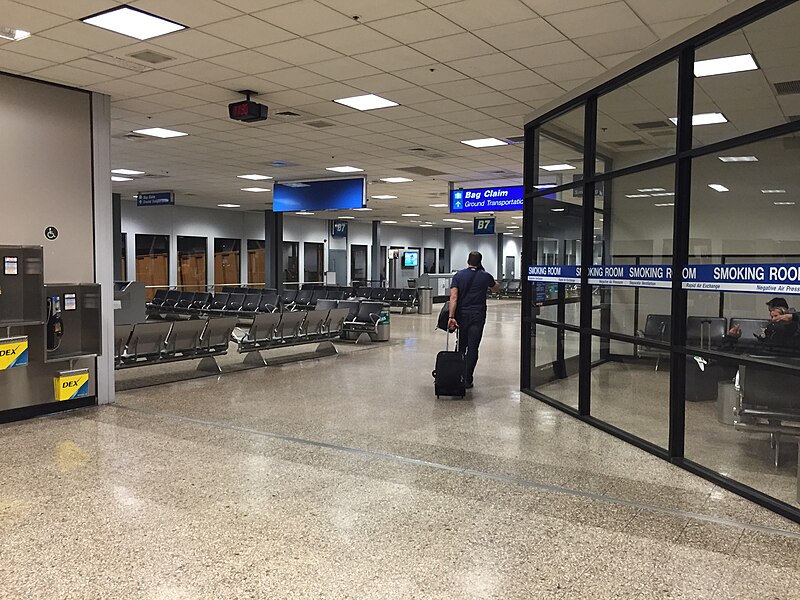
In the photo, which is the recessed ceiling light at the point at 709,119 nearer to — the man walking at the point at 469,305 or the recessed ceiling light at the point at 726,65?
the recessed ceiling light at the point at 726,65

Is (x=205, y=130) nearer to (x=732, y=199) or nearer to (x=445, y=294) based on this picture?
(x=732, y=199)

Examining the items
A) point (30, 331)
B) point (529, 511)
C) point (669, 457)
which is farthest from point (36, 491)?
point (669, 457)

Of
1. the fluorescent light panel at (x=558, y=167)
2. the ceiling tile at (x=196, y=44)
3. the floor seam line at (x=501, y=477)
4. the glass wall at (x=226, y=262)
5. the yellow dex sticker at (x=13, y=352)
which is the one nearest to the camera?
the floor seam line at (x=501, y=477)

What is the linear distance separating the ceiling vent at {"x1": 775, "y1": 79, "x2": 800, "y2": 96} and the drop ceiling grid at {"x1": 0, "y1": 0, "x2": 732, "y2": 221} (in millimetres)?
1943

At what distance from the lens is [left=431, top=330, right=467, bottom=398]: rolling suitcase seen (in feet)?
25.3

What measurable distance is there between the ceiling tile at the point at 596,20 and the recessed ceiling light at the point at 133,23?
3.06m

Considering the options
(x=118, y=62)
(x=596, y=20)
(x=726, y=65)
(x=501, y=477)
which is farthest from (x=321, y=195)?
(x=501, y=477)

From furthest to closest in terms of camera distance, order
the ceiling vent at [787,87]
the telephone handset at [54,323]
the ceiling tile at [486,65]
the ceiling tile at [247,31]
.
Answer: the telephone handset at [54,323], the ceiling vent at [787,87], the ceiling tile at [486,65], the ceiling tile at [247,31]

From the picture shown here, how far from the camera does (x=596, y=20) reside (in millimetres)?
5160

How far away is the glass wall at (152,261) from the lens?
21.5m

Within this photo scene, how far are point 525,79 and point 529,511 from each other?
4.51m

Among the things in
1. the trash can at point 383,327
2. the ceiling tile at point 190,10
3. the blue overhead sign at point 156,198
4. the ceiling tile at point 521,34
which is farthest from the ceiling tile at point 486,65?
the blue overhead sign at point 156,198

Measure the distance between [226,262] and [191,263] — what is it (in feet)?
5.05

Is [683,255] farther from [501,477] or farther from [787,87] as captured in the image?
[787,87]
